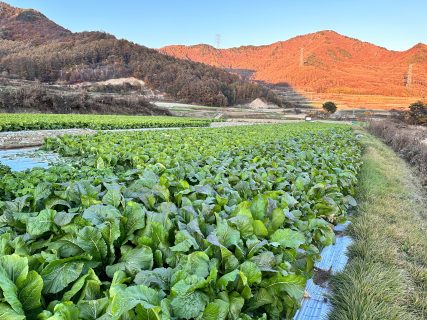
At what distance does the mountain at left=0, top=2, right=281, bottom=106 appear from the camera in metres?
Result: 80.3

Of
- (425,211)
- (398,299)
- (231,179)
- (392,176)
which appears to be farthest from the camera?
(392,176)

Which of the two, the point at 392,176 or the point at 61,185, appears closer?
the point at 61,185

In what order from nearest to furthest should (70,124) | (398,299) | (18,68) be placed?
(398,299)
(70,124)
(18,68)

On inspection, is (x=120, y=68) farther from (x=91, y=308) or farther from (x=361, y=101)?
(x=91, y=308)

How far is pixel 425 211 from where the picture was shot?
7.28 m

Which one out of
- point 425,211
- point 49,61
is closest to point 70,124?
point 425,211

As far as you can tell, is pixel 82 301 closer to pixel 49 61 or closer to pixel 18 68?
pixel 18 68

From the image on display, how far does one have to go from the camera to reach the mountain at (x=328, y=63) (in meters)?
115

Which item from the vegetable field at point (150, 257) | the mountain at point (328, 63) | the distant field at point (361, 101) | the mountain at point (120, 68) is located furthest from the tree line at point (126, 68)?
the vegetable field at point (150, 257)

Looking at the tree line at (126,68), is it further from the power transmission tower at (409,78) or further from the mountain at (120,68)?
the power transmission tower at (409,78)

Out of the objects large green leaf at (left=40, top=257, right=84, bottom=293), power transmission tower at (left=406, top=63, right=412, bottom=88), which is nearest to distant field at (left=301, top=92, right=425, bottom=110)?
power transmission tower at (left=406, top=63, right=412, bottom=88)

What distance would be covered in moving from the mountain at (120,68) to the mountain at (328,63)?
3245cm

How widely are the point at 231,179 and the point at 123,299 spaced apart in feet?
9.31

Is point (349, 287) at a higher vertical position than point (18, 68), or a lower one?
lower
